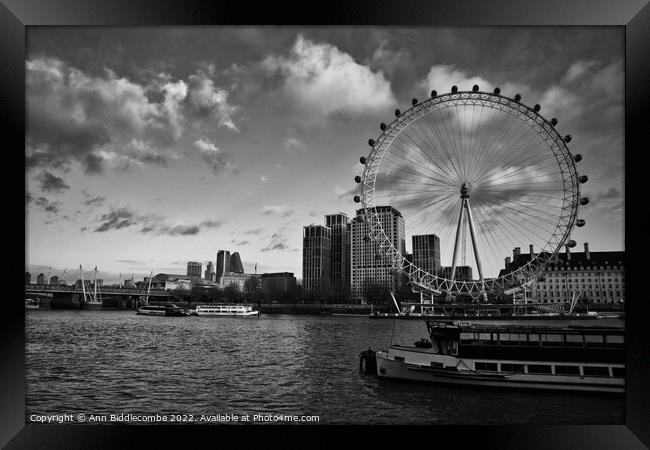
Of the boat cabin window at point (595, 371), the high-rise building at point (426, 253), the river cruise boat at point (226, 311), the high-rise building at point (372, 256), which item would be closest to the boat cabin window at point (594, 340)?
the boat cabin window at point (595, 371)

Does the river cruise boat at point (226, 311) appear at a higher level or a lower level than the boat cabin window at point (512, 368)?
lower

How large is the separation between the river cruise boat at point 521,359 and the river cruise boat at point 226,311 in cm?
3954

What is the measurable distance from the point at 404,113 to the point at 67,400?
45.6ft

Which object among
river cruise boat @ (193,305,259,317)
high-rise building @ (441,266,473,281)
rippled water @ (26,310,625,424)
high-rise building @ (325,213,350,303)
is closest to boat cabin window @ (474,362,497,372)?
rippled water @ (26,310,625,424)

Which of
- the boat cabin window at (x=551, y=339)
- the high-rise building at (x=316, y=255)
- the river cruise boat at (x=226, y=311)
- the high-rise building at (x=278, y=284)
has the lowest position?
the river cruise boat at (x=226, y=311)

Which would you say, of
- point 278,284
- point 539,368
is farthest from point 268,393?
point 278,284

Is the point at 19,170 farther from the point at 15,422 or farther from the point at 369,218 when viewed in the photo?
the point at 369,218

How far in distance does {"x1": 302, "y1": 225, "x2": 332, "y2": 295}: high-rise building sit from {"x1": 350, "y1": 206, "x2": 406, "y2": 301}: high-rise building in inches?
90.0

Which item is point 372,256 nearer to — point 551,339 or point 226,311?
point 226,311

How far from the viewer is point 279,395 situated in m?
10.8

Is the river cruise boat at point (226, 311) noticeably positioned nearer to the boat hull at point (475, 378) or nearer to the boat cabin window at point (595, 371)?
the boat hull at point (475, 378)

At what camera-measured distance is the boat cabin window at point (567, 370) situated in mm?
11203
